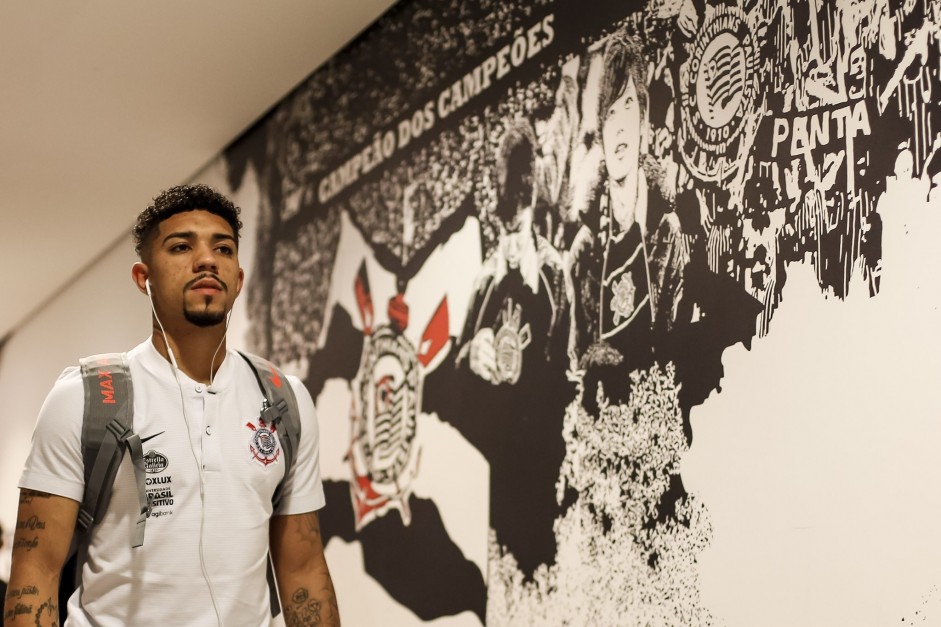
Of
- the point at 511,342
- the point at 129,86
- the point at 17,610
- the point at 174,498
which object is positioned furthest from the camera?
the point at 129,86

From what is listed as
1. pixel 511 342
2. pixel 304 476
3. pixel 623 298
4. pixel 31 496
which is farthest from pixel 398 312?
pixel 31 496

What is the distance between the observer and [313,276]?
143 inches

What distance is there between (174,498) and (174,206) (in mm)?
529

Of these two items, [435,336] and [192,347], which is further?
[435,336]

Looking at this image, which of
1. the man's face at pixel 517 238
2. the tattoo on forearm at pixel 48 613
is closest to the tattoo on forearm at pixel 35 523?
the tattoo on forearm at pixel 48 613

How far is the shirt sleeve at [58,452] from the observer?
160cm

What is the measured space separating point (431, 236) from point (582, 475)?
98 cm

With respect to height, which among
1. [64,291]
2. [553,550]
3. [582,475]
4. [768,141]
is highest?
[64,291]

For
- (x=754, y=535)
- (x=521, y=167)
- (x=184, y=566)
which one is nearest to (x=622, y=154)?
(x=521, y=167)

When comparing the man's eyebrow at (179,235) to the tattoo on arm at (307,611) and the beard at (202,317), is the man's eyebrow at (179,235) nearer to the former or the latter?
the beard at (202,317)

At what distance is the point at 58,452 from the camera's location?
5.28 ft

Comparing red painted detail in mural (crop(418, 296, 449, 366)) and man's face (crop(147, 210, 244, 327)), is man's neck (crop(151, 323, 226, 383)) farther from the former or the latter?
red painted detail in mural (crop(418, 296, 449, 366))

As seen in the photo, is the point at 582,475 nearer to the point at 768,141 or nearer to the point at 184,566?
the point at 768,141

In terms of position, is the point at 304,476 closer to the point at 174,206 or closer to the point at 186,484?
the point at 186,484
